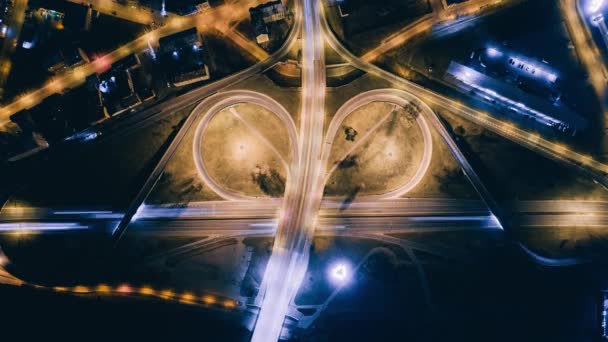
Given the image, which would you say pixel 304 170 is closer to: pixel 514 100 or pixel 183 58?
pixel 183 58

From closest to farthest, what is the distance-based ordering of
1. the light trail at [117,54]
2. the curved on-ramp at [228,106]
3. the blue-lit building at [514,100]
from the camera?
the curved on-ramp at [228,106] → the blue-lit building at [514,100] → the light trail at [117,54]

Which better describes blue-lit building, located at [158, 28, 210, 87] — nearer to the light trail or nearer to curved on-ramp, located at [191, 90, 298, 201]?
the light trail

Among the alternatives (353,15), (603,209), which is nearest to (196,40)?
(353,15)

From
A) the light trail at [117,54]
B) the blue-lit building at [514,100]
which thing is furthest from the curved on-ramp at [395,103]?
the light trail at [117,54]

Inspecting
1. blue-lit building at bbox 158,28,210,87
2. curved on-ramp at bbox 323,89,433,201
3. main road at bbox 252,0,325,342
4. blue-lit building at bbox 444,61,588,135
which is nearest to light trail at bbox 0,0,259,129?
blue-lit building at bbox 158,28,210,87

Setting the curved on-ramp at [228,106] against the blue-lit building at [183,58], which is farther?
the blue-lit building at [183,58]

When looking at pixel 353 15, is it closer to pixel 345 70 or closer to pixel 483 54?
pixel 345 70

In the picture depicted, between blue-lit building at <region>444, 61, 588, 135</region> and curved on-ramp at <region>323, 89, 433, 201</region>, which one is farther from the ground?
blue-lit building at <region>444, 61, 588, 135</region>

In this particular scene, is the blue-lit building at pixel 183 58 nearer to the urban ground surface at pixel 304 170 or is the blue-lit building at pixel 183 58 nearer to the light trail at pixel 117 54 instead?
the urban ground surface at pixel 304 170

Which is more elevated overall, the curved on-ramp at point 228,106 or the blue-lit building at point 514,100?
the blue-lit building at point 514,100
